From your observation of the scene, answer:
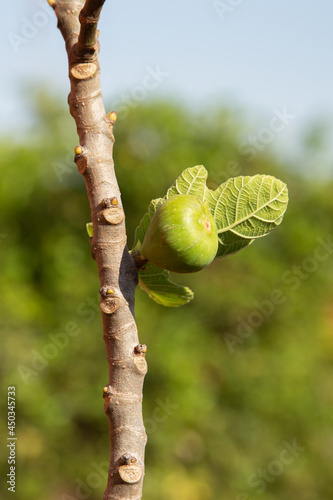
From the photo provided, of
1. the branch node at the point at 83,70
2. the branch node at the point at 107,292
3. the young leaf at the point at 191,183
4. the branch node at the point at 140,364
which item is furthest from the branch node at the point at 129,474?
the branch node at the point at 83,70

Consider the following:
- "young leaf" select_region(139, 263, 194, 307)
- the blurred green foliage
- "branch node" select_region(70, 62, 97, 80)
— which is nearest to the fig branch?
"branch node" select_region(70, 62, 97, 80)

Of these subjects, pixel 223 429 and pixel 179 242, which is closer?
pixel 179 242

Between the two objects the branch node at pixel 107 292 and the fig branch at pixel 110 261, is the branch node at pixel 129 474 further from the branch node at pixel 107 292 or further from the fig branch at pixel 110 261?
the branch node at pixel 107 292

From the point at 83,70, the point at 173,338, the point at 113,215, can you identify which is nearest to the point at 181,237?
the point at 113,215

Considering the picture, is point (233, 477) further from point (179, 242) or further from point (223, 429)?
point (179, 242)

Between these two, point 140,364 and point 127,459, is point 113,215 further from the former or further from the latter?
point 127,459

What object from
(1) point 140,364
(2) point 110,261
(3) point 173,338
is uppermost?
(2) point 110,261

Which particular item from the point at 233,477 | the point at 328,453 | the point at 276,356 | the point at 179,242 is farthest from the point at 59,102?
the point at 179,242
